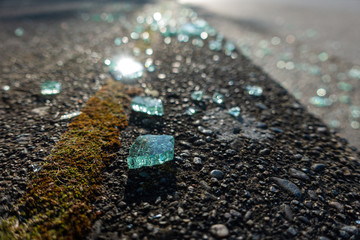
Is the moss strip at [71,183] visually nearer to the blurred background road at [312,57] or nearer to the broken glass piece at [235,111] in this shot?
the broken glass piece at [235,111]

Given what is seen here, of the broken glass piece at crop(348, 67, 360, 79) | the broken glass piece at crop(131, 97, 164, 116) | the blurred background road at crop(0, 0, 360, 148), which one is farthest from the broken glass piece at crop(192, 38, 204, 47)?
the broken glass piece at crop(348, 67, 360, 79)

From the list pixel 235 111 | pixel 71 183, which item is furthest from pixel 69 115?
pixel 235 111

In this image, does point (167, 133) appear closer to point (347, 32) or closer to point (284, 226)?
point (284, 226)

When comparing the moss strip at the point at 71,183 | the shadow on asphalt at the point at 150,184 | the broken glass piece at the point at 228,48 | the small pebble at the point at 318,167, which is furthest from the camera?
the broken glass piece at the point at 228,48

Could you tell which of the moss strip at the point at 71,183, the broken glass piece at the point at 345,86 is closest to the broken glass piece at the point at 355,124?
the broken glass piece at the point at 345,86

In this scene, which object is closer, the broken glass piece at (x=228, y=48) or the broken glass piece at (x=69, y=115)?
the broken glass piece at (x=69, y=115)

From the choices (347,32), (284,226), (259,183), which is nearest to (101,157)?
(259,183)

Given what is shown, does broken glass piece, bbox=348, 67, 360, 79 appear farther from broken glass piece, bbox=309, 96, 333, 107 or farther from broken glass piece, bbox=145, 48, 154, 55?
broken glass piece, bbox=145, 48, 154, 55

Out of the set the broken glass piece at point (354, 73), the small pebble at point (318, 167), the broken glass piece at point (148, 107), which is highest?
the broken glass piece at point (354, 73)
